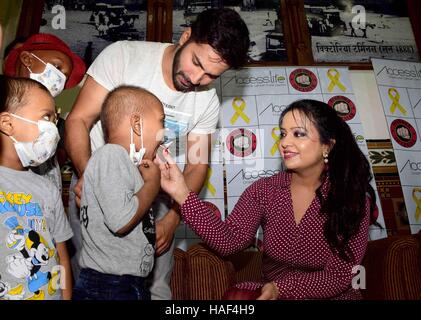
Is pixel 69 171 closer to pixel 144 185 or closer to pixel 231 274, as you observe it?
pixel 231 274

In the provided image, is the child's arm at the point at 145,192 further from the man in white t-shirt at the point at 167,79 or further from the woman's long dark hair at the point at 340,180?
the woman's long dark hair at the point at 340,180

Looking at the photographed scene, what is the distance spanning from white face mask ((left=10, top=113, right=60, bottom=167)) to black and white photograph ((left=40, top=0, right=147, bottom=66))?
2.25m

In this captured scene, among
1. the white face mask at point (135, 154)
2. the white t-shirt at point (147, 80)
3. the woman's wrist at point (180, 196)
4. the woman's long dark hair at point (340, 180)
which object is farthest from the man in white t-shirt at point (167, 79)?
the woman's long dark hair at point (340, 180)

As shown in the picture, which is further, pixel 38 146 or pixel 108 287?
pixel 38 146

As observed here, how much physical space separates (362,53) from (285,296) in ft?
9.17

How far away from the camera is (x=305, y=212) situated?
177cm

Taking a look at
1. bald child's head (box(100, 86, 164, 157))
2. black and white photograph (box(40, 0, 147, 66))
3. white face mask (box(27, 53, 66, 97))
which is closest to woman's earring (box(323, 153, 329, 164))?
bald child's head (box(100, 86, 164, 157))

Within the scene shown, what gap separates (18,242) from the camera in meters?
1.23

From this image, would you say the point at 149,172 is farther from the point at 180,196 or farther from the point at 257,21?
the point at 257,21

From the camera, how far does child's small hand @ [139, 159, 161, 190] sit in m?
1.36

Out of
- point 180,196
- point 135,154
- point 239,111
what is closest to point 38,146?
point 135,154

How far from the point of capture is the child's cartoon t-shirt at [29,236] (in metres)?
1.21

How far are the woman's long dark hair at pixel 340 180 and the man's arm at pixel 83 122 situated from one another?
897 millimetres

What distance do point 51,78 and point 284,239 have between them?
130cm
